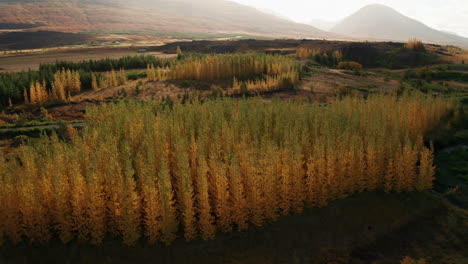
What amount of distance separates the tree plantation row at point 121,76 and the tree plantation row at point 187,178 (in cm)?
2081

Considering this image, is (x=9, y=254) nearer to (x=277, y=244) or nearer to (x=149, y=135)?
(x=149, y=135)

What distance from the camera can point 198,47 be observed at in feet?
370

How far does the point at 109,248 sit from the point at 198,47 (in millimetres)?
103342

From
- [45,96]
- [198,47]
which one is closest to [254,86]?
[45,96]

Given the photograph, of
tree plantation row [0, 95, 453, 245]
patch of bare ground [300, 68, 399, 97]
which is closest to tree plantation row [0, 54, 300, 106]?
patch of bare ground [300, 68, 399, 97]

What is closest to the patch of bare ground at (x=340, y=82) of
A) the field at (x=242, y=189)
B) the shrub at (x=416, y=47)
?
the field at (x=242, y=189)

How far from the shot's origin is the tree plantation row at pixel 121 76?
38.1 m

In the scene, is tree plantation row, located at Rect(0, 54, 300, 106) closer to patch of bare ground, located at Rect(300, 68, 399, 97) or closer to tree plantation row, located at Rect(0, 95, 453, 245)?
patch of bare ground, located at Rect(300, 68, 399, 97)

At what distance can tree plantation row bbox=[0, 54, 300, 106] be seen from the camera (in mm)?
38062

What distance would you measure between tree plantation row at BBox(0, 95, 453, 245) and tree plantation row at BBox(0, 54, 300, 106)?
2081cm

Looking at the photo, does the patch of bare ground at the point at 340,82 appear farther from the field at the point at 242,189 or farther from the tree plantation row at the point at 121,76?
the field at the point at 242,189

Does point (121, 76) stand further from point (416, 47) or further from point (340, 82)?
point (416, 47)

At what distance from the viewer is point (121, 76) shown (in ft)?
152

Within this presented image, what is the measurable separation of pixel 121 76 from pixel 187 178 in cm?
3526
